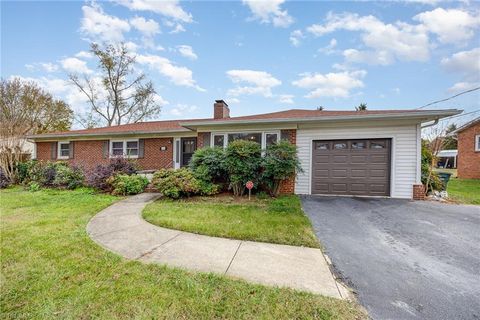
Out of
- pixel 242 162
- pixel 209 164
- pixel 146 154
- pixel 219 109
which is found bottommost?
pixel 209 164

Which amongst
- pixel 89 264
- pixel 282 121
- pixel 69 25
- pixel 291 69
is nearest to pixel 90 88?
pixel 69 25

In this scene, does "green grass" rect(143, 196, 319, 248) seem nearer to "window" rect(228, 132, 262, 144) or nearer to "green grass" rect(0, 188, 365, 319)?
"green grass" rect(0, 188, 365, 319)

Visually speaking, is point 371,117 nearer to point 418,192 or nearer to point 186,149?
point 418,192

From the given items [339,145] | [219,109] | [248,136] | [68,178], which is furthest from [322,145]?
[68,178]

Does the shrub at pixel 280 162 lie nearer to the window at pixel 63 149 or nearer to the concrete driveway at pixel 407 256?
the concrete driveway at pixel 407 256

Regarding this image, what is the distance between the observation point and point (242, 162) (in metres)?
7.12

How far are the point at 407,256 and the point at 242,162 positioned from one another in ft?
15.9

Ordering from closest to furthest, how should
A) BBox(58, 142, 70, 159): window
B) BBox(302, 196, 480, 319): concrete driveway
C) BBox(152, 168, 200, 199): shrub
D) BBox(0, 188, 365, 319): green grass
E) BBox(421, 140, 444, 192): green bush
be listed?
BBox(0, 188, 365, 319): green grass
BBox(302, 196, 480, 319): concrete driveway
BBox(152, 168, 200, 199): shrub
BBox(421, 140, 444, 192): green bush
BBox(58, 142, 70, 159): window

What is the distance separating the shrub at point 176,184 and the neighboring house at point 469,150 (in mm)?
17713

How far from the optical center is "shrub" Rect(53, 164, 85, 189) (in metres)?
9.05

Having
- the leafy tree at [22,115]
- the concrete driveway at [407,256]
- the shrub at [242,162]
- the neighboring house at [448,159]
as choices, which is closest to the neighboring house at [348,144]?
the shrub at [242,162]

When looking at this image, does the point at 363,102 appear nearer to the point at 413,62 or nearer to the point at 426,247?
the point at 413,62


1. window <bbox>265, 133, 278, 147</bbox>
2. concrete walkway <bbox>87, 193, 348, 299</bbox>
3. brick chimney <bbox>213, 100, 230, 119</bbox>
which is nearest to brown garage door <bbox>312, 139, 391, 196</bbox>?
window <bbox>265, 133, 278, 147</bbox>

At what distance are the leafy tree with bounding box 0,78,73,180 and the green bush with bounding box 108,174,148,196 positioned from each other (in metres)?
6.54
